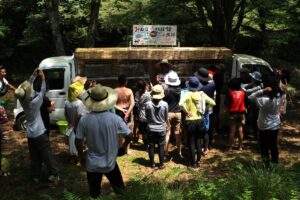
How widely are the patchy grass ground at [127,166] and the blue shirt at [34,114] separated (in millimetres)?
1046

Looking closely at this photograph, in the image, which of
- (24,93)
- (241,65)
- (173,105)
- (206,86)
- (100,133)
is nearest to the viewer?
(100,133)

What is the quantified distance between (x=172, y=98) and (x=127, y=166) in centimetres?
176

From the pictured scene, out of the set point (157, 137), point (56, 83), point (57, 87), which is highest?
point (56, 83)

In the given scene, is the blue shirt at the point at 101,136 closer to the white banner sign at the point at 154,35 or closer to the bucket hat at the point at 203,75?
the bucket hat at the point at 203,75

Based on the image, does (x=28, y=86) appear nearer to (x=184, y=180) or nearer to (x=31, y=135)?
(x=31, y=135)

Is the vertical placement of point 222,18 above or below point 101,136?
above

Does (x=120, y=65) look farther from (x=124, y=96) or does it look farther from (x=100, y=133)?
(x=100, y=133)

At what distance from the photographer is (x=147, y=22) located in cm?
1385

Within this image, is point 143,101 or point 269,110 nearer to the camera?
point 269,110

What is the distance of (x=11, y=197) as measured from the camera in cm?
671

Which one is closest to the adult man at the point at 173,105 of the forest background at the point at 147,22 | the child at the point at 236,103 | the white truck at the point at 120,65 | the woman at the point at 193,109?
the woman at the point at 193,109

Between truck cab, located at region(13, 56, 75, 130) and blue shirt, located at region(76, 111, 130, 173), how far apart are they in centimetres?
601

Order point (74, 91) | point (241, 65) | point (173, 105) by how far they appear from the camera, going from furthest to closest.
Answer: point (241, 65) → point (173, 105) → point (74, 91)

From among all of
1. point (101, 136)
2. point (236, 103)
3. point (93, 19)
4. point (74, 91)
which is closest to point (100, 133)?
point (101, 136)
